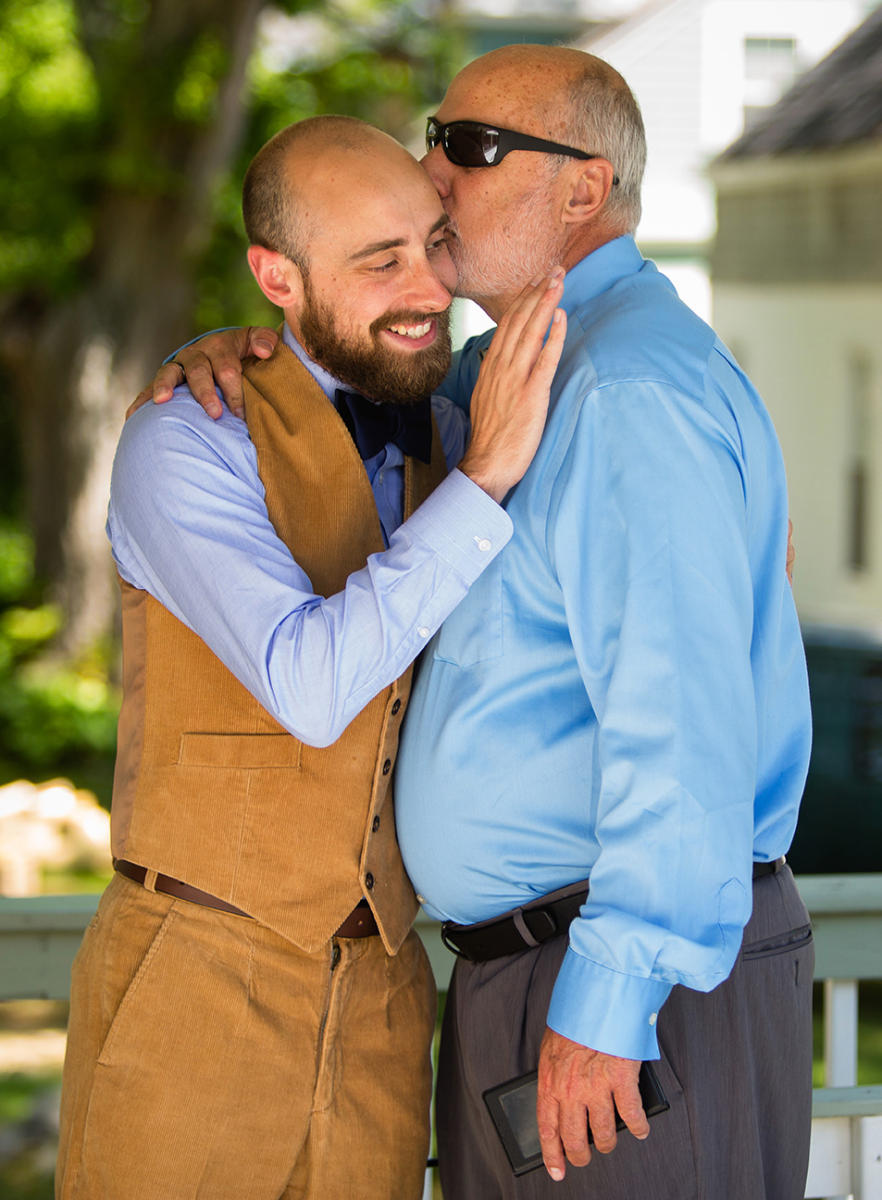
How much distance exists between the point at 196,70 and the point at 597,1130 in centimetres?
715

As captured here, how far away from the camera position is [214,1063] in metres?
1.68

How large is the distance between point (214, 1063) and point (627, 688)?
714 mm

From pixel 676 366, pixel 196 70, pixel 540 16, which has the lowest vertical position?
pixel 676 366

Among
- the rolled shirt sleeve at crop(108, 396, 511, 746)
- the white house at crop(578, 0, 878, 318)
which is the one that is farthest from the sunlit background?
the rolled shirt sleeve at crop(108, 396, 511, 746)

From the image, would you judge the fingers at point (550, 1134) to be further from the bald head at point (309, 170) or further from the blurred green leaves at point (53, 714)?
the blurred green leaves at point (53, 714)

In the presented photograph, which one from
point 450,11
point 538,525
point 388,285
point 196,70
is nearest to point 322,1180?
point 538,525

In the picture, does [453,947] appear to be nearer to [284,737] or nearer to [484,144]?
[284,737]

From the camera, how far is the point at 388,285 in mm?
1799

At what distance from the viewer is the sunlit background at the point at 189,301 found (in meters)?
5.96

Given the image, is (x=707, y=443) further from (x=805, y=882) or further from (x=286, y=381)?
(x=805, y=882)

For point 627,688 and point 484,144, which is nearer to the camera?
point 627,688

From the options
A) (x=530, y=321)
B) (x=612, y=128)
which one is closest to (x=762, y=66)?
(x=612, y=128)

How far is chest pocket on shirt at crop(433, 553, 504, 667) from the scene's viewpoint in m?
1.63

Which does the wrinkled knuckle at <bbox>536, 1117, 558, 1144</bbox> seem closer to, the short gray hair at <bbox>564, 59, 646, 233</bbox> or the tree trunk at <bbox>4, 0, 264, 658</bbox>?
the short gray hair at <bbox>564, 59, 646, 233</bbox>
